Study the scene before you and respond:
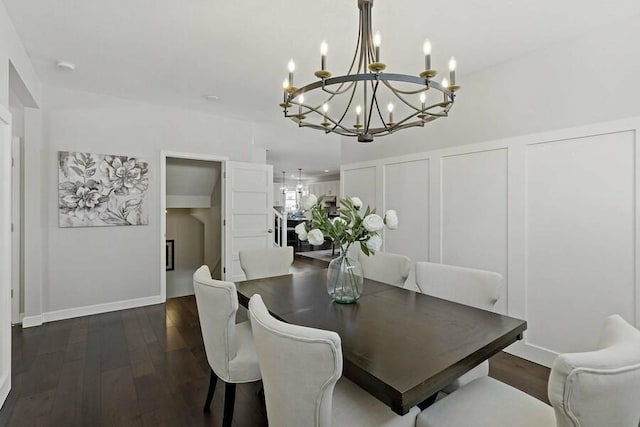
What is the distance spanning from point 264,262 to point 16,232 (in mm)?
2802

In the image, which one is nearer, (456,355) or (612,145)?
(456,355)

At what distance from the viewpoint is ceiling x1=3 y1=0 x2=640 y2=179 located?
81.4 inches

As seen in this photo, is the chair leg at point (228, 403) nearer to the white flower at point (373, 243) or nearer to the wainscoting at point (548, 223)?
the white flower at point (373, 243)

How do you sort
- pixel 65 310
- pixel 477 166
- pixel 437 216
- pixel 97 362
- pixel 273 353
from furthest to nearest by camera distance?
pixel 65 310 < pixel 437 216 < pixel 477 166 < pixel 97 362 < pixel 273 353

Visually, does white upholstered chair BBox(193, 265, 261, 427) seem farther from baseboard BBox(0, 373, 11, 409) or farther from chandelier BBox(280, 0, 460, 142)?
baseboard BBox(0, 373, 11, 409)

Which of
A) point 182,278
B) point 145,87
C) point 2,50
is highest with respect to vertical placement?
point 145,87

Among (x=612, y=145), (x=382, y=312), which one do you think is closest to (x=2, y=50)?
(x=382, y=312)

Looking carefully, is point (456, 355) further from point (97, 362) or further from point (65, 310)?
point (65, 310)

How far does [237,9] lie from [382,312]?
7.13ft

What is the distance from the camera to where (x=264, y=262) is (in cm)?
280

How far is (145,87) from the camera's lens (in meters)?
3.44

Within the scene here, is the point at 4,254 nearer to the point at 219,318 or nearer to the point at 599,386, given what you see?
the point at 219,318

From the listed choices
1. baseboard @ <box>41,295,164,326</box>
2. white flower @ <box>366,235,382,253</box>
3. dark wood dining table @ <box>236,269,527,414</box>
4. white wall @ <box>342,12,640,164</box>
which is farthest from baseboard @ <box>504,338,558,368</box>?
baseboard @ <box>41,295,164,326</box>

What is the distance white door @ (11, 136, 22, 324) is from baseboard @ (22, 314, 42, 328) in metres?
0.17
